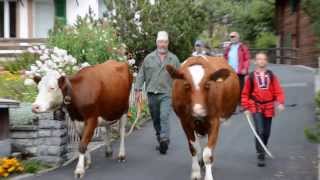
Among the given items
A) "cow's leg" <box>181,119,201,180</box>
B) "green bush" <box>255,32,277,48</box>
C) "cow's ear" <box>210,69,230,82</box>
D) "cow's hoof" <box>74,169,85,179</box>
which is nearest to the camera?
"cow's ear" <box>210,69,230,82</box>

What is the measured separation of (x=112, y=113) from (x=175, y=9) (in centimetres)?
1320

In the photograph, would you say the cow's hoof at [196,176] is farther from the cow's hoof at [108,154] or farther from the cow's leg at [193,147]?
the cow's hoof at [108,154]

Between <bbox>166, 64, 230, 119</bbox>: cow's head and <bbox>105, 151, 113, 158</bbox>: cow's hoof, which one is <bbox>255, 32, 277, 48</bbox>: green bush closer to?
<bbox>105, 151, 113, 158</bbox>: cow's hoof

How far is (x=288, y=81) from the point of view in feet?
87.0

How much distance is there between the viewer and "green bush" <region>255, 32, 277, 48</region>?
53562 millimetres

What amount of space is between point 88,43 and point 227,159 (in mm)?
6007

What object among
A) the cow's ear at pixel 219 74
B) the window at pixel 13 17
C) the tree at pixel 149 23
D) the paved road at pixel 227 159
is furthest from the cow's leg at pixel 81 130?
the window at pixel 13 17

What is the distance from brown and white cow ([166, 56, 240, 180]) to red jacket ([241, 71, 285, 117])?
893 millimetres

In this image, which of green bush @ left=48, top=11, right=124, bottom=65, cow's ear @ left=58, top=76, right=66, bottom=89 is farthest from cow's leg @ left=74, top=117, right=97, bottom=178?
green bush @ left=48, top=11, right=124, bottom=65

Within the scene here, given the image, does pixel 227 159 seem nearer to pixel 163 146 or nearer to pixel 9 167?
pixel 163 146

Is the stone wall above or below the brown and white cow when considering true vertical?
below

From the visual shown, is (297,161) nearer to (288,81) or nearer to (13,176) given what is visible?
(13,176)

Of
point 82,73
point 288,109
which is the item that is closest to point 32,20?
point 288,109

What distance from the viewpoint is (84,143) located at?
36.7ft
